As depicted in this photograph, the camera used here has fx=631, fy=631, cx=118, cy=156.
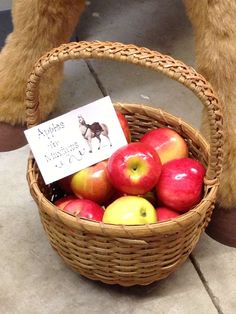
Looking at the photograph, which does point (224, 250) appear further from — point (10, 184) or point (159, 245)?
point (10, 184)

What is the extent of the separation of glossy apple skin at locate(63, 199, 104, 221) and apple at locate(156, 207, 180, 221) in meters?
0.10

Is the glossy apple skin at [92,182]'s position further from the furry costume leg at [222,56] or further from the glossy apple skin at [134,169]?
the furry costume leg at [222,56]

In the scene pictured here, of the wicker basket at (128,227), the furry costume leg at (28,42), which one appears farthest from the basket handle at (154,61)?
the furry costume leg at (28,42)

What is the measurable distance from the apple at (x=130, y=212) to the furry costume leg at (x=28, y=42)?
0.44m

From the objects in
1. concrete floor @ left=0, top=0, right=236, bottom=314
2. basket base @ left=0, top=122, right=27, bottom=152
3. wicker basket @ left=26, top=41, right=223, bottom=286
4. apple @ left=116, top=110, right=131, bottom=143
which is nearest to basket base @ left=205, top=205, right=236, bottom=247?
concrete floor @ left=0, top=0, right=236, bottom=314

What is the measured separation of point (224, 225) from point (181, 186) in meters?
0.20

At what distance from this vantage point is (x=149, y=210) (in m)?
1.06

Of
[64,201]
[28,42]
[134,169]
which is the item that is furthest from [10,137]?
[134,169]

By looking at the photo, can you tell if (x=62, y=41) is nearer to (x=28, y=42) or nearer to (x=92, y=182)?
(x=28, y=42)

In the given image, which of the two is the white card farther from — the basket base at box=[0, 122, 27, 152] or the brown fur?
the basket base at box=[0, 122, 27, 152]

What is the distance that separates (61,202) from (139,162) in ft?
0.56

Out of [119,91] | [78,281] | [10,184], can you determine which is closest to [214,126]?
[78,281]

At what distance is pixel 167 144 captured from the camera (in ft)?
3.84

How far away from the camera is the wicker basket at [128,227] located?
3.14 ft
